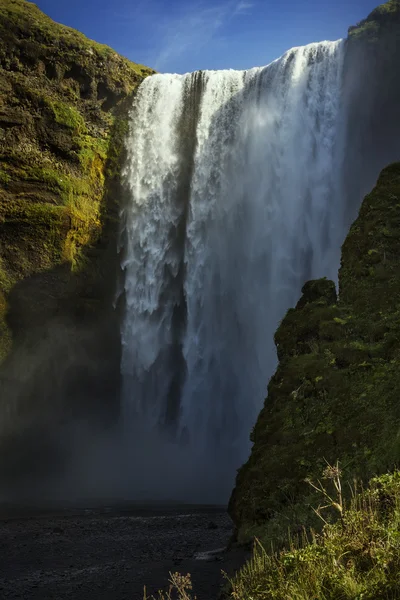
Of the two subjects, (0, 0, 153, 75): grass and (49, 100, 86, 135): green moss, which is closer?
(49, 100, 86, 135): green moss

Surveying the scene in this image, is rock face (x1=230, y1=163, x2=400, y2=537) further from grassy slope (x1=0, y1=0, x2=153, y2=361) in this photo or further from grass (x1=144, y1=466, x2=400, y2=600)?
grassy slope (x1=0, y1=0, x2=153, y2=361)

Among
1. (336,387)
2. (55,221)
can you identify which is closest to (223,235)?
(55,221)

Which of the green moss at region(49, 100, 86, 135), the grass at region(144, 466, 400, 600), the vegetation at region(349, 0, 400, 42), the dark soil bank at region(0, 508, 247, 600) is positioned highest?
the vegetation at region(349, 0, 400, 42)

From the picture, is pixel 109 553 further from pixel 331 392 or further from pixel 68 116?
pixel 68 116

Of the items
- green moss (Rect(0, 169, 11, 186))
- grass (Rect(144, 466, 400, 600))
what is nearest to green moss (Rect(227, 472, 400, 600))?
grass (Rect(144, 466, 400, 600))

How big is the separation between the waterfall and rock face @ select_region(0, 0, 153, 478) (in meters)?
1.51

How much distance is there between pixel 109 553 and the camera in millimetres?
13492

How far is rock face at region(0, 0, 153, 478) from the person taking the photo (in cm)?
2948

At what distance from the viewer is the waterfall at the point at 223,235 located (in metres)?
29.2

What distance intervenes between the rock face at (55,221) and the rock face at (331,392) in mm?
20255

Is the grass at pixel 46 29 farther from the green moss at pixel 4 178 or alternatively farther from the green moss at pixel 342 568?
the green moss at pixel 342 568

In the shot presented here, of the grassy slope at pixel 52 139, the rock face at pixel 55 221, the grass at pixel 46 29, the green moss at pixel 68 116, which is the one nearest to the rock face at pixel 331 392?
the rock face at pixel 55 221

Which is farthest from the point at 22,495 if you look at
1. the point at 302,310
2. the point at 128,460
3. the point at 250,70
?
the point at 250,70

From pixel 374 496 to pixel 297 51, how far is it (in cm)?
3172
